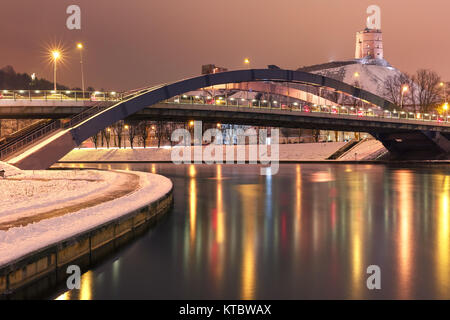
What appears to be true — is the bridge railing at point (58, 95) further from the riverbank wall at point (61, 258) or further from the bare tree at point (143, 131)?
the bare tree at point (143, 131)

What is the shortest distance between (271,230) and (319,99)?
5920 cm

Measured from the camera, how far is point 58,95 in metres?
44.3

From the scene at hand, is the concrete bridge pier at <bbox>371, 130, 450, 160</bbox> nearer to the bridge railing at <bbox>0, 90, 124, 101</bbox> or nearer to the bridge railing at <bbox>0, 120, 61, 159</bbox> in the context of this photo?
the bridge railing at <bbox>0, 90, 124, 101</bbox>

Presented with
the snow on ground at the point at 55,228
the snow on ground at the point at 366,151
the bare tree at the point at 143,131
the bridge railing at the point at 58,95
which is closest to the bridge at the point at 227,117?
the bridge railing at the point at 58,95

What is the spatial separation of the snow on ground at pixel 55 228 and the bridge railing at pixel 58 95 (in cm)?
3065

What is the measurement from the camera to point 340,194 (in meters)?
26.3

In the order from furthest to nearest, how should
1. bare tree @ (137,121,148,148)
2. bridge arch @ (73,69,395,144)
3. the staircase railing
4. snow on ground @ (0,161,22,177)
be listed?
bare tree @ (137,121,148,148) → bridge arch @ (73,69,395,144) → the staircase railing → snow on ground @ (0,161,22,177)

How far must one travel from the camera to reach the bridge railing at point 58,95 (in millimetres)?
42000

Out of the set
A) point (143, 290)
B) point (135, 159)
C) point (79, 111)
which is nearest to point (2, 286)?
point (143, 290)

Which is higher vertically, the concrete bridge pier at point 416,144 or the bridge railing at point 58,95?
the bridge railing at point 58,95

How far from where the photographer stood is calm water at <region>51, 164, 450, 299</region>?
885 centimetres

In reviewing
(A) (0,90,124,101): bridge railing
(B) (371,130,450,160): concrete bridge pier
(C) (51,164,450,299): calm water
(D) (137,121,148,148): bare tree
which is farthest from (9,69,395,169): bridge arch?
(D) (137,121,148,148): bare tree

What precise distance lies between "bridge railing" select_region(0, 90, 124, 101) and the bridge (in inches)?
44.4

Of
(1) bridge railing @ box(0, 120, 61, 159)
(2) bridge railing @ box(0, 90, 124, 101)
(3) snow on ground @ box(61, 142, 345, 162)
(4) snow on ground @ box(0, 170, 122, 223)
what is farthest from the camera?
(3) snow on ground @ box(61, 142, 345, 162)
